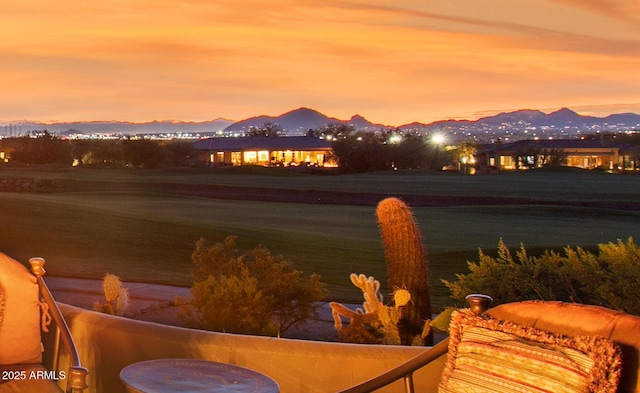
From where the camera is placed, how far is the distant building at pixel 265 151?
11500 centimetres

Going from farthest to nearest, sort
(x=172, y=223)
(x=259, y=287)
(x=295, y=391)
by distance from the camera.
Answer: (x=172, y=223) < (x=259, y=287) < (x=295, y=391)

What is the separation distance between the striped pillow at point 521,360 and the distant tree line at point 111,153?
92.1 meters

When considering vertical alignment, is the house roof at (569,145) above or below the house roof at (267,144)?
below

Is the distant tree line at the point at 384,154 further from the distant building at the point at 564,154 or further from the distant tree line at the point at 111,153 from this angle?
the distant tree line at the point at 111,153

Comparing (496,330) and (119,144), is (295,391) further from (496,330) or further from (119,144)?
(119,144)

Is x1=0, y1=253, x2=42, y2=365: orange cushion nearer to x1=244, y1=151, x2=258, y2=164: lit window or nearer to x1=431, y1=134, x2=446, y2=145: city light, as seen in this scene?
x1=431, y1=134, x2=446, y2=145: city light

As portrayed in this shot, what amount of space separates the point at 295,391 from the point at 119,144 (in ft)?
364

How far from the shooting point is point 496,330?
3.67 m

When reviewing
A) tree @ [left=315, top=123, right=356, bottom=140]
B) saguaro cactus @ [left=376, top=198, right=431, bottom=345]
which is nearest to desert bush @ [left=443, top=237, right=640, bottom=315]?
saguaro cactus @ [left=376, top=198, right=431, bottom=345]

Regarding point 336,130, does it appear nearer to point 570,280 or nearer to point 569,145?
point 569,145

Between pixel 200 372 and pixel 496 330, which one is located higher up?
pixel 496 330

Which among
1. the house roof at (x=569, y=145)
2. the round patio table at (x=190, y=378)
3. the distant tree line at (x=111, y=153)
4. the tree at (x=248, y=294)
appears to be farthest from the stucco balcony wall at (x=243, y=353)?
the house roof at (x=569, y=145)

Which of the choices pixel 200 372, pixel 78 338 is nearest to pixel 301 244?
pixel 78 338

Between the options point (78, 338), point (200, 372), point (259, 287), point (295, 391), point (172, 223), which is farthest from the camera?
point (172, 223)
